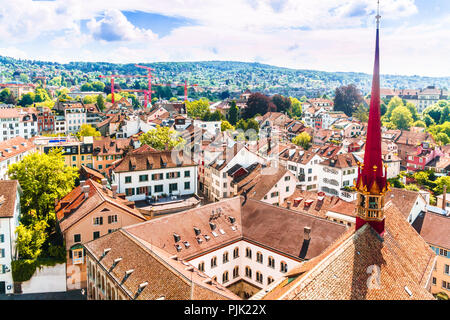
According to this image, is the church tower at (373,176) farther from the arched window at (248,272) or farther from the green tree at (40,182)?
the green tree at (40,182)

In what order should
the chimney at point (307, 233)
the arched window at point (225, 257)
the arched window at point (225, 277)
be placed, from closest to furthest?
the chimney at point (307, 233)
the arched window at point (225, 257)
the arched window at point (225, 277)

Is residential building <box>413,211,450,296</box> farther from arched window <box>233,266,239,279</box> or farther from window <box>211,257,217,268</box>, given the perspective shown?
window <box>211,257,217,268</box>

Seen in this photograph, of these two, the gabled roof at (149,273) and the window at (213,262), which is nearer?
the gabled roof at (149,273)

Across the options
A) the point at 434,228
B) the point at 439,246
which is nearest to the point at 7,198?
the point at 439,246

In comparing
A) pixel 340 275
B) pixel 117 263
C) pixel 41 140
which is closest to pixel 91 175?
pixel 41 140

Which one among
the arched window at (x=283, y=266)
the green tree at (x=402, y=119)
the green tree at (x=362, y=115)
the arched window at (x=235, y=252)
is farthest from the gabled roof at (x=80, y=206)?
the green tree at (x=402, y=119)

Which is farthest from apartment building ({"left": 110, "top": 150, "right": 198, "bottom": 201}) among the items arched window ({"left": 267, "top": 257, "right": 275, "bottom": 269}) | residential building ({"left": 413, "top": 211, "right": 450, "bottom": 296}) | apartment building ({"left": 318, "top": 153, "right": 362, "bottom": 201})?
residential building ({"left": 413, "top": 211, "right": 450, "bottom": 296})
